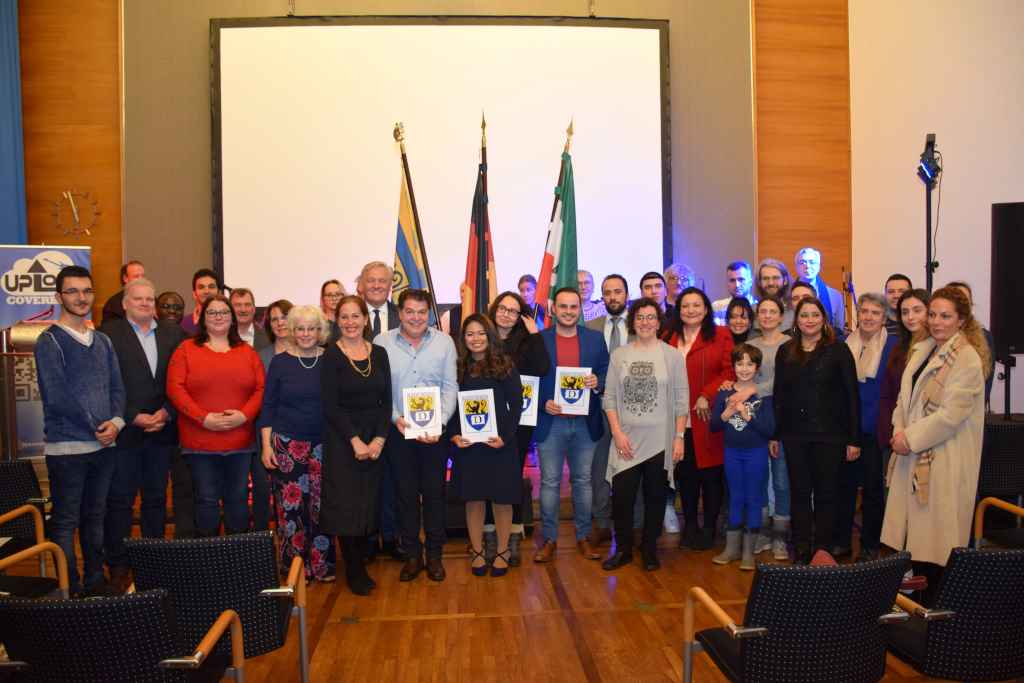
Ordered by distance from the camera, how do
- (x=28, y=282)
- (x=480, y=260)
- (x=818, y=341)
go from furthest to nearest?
(x=28, y=282) → (x=480, y=260) → (x=818, y=341)

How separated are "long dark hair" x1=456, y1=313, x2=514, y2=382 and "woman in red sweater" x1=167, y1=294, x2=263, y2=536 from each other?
118 cm

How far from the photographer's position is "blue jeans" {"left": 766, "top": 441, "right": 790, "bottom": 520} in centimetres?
496

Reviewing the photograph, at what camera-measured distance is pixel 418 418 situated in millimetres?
4504

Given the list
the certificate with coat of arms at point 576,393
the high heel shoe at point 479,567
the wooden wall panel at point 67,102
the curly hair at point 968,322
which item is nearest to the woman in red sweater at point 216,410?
the high heel shoe at point 479,567

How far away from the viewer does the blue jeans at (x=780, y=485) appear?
4965 millimetres

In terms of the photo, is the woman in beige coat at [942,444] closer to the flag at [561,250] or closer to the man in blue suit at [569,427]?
the man in blue suit at [569,427]

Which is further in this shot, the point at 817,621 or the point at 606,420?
the point at 606,420

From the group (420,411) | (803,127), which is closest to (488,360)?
(420,411)

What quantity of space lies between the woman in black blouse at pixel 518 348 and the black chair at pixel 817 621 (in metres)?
2.52

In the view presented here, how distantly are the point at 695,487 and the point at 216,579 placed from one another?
339cm

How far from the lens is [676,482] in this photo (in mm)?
5621

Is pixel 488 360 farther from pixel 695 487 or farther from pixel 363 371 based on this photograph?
pixel 695 487

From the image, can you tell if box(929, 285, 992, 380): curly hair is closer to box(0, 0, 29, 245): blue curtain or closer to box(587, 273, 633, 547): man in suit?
box(587, 273, 633, 547): man in suit

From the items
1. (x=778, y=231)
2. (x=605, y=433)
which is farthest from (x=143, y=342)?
(x=778, y=231)
